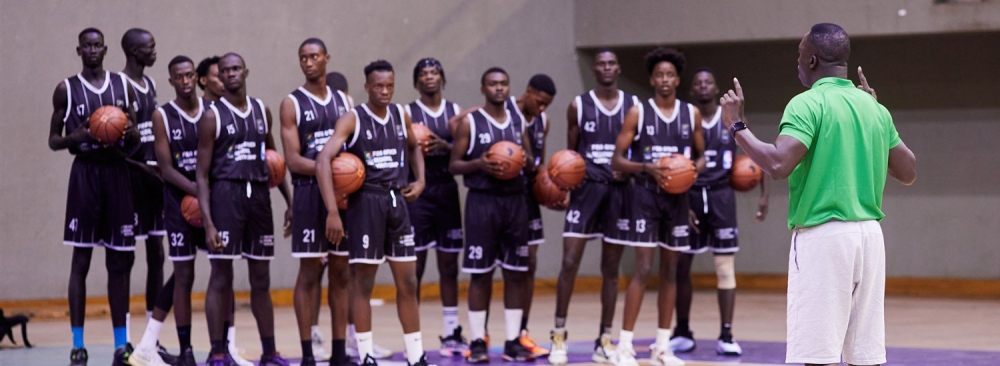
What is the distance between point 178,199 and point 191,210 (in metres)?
0.19

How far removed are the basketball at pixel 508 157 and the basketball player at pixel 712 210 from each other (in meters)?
1.35

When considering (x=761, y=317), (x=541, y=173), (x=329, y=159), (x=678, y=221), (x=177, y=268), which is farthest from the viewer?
(x=761, y=317)

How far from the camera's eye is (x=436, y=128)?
8.31 meters

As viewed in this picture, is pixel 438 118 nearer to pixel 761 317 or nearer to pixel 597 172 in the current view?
pixel 597 172

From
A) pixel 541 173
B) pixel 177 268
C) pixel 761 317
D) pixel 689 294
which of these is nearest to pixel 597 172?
pixel 541 173

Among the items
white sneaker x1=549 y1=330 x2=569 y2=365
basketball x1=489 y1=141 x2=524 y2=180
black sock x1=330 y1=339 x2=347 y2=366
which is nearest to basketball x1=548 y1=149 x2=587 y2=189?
basketball x1=489 y1=141 x2=524 y2=180

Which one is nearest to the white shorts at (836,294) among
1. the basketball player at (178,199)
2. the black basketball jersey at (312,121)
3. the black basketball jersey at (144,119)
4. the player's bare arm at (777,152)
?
the player's bare arm at (777,152)

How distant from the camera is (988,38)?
39.3 ft

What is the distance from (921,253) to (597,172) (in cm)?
671

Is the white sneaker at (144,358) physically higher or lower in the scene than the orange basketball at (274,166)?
lower

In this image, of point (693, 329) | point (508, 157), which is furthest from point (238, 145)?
point (693, 329)

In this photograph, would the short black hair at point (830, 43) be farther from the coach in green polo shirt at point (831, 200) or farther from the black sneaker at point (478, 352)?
the black sneaker at point (478, 352)

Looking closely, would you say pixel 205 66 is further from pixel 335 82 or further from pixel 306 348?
pixel 306 348

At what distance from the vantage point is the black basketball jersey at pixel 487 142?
24.7 feet
